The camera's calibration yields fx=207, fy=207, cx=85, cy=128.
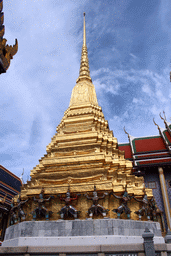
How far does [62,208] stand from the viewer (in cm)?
931

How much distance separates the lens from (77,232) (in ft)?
28.2

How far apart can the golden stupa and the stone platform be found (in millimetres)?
770

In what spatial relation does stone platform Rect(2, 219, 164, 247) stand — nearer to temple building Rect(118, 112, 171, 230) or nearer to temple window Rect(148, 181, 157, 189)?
temple building Rect(118, 112, 171, 230)

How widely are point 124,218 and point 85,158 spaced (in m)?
3.50

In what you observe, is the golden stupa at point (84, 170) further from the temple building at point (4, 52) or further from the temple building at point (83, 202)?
the temple building at point (4, 52)

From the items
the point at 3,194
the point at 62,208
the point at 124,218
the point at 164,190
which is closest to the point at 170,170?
the point at 164,190

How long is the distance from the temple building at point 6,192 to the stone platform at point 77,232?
10.4m

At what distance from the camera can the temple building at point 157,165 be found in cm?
1589

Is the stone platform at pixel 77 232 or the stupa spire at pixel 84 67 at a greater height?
the stupa spire at pixel 84 67

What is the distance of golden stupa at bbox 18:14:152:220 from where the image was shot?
9.79 m

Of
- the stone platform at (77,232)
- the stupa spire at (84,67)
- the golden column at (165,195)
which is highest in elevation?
the stupa spire at (84,67)

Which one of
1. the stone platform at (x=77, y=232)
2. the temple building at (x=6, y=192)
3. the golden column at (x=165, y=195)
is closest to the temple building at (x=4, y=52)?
the stone platform at (x=77, y=232)

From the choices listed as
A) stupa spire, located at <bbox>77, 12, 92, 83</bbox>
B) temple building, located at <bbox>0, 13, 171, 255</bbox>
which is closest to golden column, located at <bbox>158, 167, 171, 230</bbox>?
temple building, located at <bbox>0, 13, 171, 255</bbox>

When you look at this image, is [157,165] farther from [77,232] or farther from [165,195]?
[77,232]
